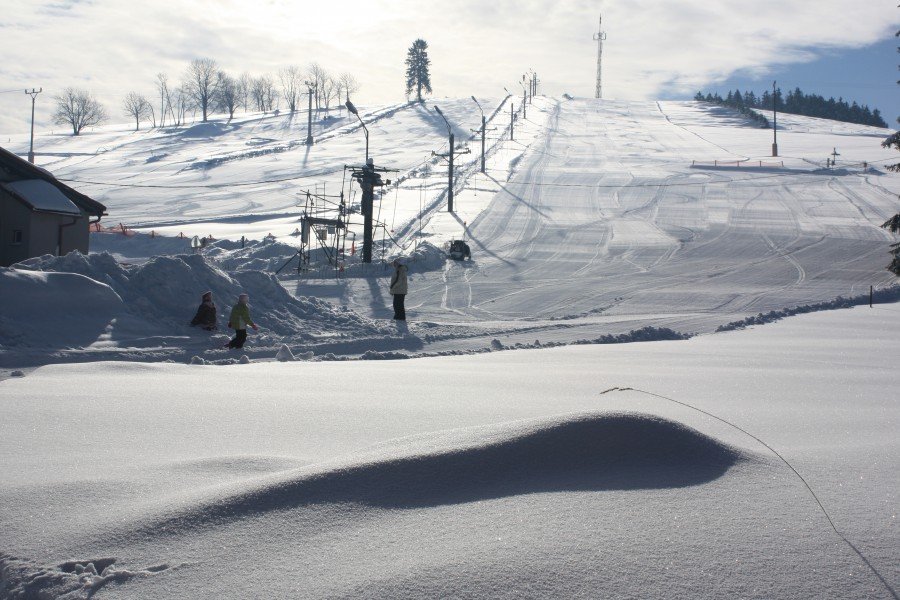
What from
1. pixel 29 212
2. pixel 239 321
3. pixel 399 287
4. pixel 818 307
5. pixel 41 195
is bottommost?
pixel 239 321

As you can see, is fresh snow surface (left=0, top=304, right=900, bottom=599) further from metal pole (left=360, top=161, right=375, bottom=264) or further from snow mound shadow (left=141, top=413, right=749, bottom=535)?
metal pole (left=360, top=161, right=375, bottom=264)

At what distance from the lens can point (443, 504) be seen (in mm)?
4062

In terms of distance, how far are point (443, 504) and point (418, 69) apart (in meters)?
142

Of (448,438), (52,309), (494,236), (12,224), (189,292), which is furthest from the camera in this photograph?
(494,236)

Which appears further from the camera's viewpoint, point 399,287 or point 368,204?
point 368,204

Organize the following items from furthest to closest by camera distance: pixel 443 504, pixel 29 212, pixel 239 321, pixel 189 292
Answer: pixel 29 212 → pixel 189 292 → pixel 239 321 → pixel 443 504

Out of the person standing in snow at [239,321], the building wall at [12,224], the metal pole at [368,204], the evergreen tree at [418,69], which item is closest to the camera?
the person standing in snow at [239,321]

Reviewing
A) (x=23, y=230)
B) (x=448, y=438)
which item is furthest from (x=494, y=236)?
(x=448, y=438)

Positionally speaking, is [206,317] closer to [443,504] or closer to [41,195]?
[41,195]

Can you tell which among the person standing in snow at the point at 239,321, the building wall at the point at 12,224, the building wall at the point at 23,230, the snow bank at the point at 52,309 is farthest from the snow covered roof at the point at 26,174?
the person standing in snow at the point at 239,321

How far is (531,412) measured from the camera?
7.22 m

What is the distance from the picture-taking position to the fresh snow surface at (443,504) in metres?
3.41

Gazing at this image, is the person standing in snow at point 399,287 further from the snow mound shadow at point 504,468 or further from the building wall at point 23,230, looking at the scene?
the snow mound shadow at point 504,468

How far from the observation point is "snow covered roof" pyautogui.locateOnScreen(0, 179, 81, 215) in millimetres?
24938
